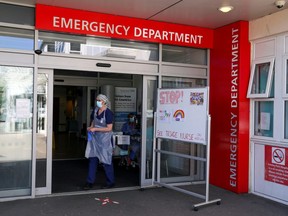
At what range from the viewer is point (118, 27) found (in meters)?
5.42

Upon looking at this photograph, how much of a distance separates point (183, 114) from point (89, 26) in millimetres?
1996

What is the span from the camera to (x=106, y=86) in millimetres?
8477

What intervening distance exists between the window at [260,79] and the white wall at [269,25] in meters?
0.42

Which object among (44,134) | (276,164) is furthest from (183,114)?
(44,134)

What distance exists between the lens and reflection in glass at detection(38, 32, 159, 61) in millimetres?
5121

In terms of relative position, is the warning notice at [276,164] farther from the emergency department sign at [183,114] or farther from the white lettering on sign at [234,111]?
the emergency department sign at [183,114]

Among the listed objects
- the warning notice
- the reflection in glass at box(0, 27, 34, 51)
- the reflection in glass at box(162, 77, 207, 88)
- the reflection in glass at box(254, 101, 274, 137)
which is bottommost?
the warning notice

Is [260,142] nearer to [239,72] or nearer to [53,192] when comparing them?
[239,72]

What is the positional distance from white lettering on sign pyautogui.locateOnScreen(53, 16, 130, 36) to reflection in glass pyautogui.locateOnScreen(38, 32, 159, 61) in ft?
0.61

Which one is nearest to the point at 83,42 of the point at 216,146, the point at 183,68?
the point at 183,68

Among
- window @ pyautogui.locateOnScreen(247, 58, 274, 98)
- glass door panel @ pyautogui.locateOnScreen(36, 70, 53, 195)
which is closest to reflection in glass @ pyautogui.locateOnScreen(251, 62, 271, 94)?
window @ pyautogui.locateOnScreen(247, 58, 274, 98)

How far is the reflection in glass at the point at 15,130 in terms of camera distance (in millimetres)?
4848

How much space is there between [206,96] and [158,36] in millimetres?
1639

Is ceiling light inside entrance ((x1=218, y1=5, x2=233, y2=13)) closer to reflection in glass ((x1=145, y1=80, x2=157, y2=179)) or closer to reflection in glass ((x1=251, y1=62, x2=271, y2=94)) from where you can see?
reflection in glass ((x1=251, y1=62, x2=271, y2=94))
